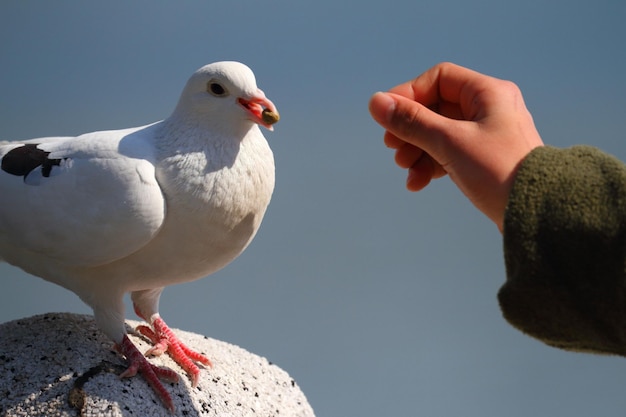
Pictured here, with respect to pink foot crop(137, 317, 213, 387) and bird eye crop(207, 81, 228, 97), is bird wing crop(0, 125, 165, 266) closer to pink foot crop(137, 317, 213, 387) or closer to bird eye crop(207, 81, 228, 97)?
bird eye crop(207, 81, 228, 97)

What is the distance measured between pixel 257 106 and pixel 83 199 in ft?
2.60

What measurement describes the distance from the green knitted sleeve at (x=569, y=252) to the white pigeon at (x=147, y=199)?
115 centimetres

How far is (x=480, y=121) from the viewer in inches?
94.4

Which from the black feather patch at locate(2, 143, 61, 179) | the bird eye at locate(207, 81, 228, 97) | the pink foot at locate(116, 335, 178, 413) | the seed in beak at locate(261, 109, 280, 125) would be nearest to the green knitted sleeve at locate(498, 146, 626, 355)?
the seed in beak at locate(261, 109, 280, 125)

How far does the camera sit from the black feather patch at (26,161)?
10.2 ft

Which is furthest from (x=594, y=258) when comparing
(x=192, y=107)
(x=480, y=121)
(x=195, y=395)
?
(x=195, y=395)

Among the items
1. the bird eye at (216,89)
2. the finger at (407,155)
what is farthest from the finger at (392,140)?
the bird eye at (216,89)

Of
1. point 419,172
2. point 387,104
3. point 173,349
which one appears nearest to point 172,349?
point 173,349

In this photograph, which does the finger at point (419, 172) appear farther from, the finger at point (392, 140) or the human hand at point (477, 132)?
the human hand at point (477, 132)

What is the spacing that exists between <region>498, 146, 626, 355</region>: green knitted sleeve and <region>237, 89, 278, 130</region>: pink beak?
43.6 inches

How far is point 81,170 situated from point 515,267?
1.81 metres

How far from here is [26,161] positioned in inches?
125

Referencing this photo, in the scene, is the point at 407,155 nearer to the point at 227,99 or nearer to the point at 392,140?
the point at 392,140

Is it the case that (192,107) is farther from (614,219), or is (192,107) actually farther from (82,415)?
(614,219)
